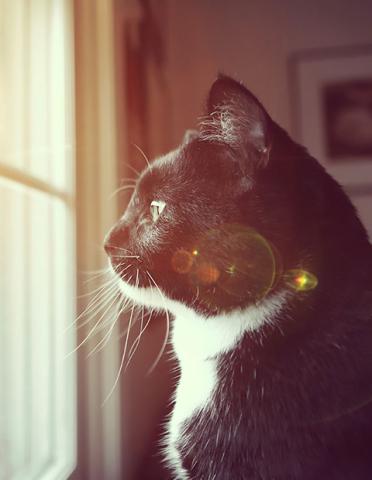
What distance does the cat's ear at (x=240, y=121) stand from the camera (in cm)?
55

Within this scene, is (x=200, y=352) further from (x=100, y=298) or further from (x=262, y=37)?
(x=262, y=37)

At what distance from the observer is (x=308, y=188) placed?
0.60 m

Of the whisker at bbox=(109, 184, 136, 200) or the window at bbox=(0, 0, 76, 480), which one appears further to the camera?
the whisker at bbox=(109, 184, 136, 200)

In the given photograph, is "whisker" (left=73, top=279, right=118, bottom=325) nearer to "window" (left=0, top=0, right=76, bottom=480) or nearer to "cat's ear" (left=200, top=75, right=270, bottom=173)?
"window" (left=0, top=0, right=76, bottom=480)

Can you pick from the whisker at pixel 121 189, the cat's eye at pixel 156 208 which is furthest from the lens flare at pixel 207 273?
the whisker at pixel 121 189

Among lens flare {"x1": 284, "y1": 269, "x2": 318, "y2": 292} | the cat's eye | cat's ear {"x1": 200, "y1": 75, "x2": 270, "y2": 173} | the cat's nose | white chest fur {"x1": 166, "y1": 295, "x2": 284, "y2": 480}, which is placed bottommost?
white chest fur {"x1": 166, "y1": 295, "x2": 284, "y2": 480}

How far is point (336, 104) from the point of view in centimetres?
88

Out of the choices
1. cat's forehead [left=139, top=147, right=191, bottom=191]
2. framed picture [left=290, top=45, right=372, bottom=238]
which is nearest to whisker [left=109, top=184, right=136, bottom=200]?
cat's forehead [left=139, top=147, right=191, bottom=191]

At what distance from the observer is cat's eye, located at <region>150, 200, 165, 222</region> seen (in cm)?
66

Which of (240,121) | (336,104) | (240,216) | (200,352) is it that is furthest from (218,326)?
(336,104)

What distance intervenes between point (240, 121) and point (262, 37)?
0.38 metres

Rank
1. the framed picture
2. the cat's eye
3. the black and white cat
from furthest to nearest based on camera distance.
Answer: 1. the framed picture
2. the cat's eye
3. the black and white cat

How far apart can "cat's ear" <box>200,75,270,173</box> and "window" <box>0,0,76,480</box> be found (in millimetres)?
240

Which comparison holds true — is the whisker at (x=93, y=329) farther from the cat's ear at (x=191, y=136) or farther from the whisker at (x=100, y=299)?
the cat's ear at (x=191, y=136)
